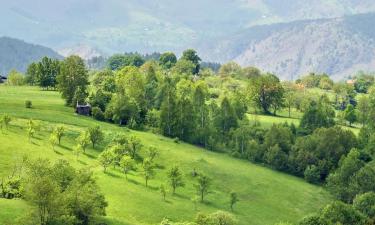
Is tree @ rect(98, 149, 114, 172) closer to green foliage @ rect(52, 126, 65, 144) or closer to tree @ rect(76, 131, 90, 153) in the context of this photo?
tree @ rect(76, 131, 90, 153)

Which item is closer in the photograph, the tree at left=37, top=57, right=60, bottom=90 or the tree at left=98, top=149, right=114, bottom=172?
the tree at left=98, top=149, right=114, bottom=172

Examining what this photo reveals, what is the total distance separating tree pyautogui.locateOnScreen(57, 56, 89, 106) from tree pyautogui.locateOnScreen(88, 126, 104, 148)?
1305 inches

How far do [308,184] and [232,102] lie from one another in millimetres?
42682

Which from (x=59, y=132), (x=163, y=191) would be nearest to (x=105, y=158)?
(x=59, y=132)

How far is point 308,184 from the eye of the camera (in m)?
135

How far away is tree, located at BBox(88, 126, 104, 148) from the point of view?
121 m

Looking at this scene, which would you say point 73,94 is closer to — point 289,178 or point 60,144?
point 60,144

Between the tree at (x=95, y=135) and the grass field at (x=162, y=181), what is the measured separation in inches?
62.5

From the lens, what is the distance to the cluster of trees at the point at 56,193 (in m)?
69.9

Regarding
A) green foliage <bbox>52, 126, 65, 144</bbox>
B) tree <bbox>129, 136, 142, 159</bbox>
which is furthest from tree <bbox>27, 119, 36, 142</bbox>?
tree <bbox>129, 136, 142, 159</bbox>

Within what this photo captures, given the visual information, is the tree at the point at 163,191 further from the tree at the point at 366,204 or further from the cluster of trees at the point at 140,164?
the tree at the point at 366,204

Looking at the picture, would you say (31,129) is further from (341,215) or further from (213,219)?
(341,215)

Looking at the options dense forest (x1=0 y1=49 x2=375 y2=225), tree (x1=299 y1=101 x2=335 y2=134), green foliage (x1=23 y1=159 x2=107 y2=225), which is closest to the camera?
green foliage (x1=23 y1=159 x2=107 y2=225)

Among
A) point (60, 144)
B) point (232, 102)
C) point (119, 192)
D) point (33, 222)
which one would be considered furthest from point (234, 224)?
point (232, 102)
